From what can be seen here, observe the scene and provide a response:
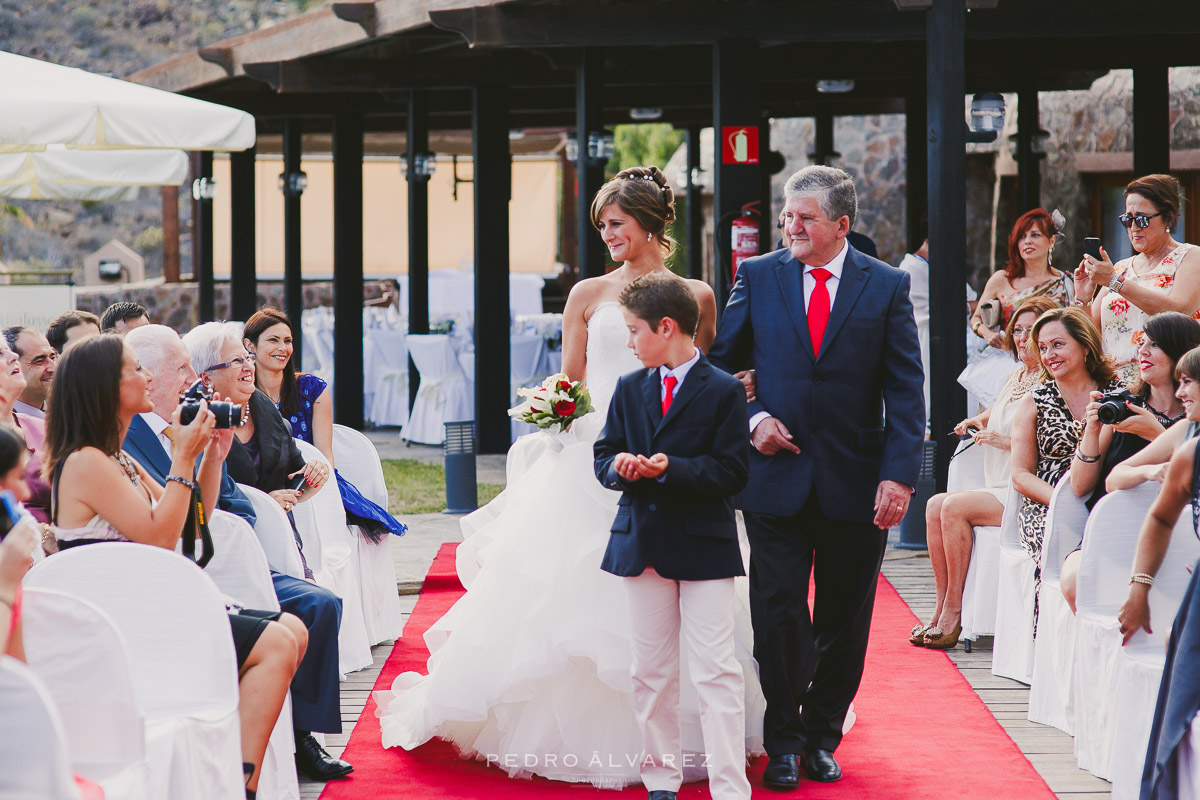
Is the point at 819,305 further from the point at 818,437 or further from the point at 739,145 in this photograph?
the point at 739,145

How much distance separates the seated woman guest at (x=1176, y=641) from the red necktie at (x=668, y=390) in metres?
1.18

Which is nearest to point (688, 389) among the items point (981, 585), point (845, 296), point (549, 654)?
point (845, 296)

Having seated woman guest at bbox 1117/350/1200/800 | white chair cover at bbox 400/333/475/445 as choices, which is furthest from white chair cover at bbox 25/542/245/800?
white chair cover at bbox 400/333/475/445

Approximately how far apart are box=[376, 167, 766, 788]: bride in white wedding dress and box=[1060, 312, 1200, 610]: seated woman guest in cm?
109

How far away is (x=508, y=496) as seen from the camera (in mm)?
4355

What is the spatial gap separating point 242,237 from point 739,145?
25.0 feet

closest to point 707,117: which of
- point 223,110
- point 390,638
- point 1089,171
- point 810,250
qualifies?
point 1089,171

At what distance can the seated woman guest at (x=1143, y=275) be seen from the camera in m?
5.32

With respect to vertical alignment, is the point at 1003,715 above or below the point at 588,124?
below

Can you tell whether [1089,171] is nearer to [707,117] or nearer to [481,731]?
[707,117]

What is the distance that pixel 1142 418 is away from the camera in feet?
12.8

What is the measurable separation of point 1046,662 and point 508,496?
1774mm

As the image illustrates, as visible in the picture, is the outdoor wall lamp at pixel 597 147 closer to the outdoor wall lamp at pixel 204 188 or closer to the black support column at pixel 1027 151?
the black support column at pixel 1027 151

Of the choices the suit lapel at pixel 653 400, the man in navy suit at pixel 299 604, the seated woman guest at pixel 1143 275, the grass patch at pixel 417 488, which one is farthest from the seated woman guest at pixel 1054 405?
the grass patch at pixel 417 488
